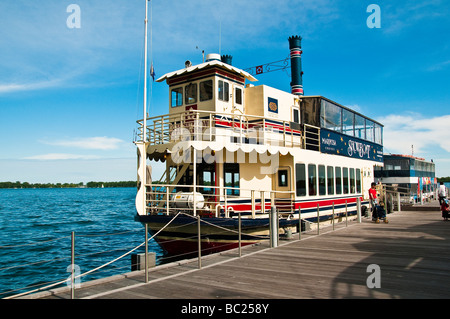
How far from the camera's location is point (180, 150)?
12133 millimetres

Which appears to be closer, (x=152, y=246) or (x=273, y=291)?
(x=273, y=291)

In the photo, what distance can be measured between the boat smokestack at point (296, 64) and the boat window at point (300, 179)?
7.16 meters

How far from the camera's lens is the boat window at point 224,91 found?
13820mm

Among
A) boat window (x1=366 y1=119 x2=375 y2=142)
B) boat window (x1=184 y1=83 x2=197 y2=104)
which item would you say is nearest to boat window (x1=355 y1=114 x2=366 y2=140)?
boat window (x1=366 y1=119 x2=375 y2=142)

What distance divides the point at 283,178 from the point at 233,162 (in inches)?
104

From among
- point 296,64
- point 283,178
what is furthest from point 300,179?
point 296,64

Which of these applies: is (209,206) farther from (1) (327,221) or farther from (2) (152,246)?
(2) (152,246)

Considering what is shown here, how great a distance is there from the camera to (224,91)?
549 inches

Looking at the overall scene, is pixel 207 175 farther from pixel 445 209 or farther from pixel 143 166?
pixel 445 209

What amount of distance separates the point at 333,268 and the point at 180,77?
10.3 meters

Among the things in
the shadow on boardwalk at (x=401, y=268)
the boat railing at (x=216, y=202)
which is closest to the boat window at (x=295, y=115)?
the boat railing at (x=216, y=202)

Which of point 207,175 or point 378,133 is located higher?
point 378,133

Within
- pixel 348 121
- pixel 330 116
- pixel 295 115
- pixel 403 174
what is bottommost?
pixel 403 174

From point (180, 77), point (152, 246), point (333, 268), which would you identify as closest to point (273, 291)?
point (333, 268)
